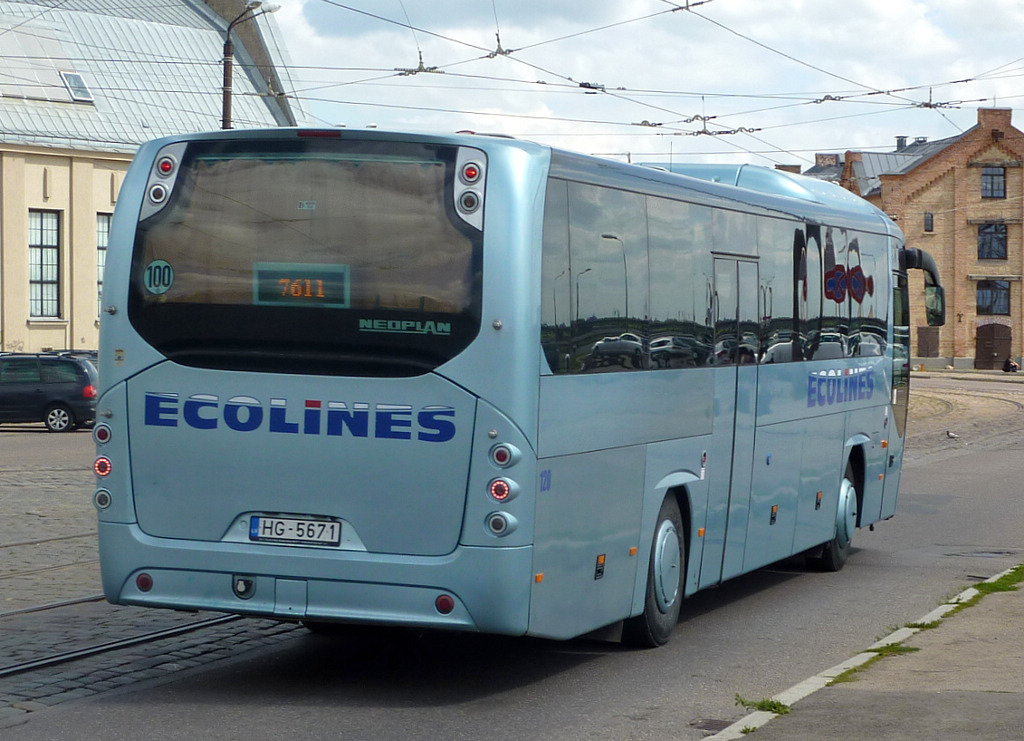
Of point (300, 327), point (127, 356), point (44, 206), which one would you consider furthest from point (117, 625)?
point (44, 206)

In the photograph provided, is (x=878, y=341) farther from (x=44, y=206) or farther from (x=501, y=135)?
(x=44, y=206)

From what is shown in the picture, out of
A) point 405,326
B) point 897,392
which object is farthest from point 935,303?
point 405,326

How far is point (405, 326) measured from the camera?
757cm

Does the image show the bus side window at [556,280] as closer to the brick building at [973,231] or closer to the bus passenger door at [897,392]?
the bus passenger door at [897,392]

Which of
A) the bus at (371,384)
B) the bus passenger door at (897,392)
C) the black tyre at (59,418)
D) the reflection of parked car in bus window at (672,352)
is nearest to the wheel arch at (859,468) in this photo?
the bus passenger door at (897,392)

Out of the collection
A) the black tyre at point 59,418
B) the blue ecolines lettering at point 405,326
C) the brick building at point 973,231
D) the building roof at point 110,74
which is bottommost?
the black tyre at point 59,418

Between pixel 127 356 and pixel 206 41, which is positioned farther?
pixel 206 41

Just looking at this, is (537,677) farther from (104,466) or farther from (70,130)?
(70,130)

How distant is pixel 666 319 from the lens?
932 cm

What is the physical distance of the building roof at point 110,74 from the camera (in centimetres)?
5778

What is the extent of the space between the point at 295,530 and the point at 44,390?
1085 inches

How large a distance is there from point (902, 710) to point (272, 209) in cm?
380

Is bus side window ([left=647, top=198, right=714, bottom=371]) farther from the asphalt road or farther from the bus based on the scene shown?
the asphalt road

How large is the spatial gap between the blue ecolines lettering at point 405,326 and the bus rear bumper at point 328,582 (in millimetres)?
1053
